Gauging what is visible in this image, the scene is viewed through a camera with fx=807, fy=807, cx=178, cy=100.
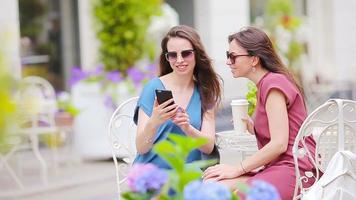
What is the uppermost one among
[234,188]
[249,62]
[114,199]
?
[249,62]

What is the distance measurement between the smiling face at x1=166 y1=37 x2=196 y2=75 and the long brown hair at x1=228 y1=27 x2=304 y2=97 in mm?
259

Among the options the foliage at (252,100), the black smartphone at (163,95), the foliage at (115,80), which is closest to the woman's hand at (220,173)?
the black smartphone at (163,95)

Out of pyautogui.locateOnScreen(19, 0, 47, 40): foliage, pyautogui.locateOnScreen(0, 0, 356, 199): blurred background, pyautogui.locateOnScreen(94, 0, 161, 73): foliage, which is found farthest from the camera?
pyautogui.locateOnScreen(19, 0, 47, 40): foliage

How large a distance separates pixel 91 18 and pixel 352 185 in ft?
26.4

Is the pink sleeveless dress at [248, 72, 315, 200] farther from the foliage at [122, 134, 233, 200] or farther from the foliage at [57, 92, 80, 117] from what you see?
the foliage at [57, 92, 80, 117]

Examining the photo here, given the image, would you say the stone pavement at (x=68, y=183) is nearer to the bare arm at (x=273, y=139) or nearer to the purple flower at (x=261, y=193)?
the bare arm at (x=273, y=139)

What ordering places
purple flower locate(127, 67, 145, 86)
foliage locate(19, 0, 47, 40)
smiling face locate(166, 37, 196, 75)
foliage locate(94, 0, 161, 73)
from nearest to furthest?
smiling face locate(166, 37, 196, 75)
purple flower locate(127, 67, 145, 86)
foliage locate(94, 0, 161, 73)
foliage locate(19, 0, 47, 40)

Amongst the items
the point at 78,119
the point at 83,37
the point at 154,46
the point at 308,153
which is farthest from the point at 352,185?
the point at 83,37

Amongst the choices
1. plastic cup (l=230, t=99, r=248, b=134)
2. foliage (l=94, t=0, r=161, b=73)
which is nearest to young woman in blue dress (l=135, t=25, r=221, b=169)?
plastic cup (l=230, t=99, r=248, b=134)

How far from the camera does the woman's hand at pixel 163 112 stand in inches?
149

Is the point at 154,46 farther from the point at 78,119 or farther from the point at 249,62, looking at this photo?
the point at 249,62

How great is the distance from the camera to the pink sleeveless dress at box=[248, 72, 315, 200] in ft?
12.4

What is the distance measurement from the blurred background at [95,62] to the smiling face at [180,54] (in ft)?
10.8

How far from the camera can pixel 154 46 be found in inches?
416
